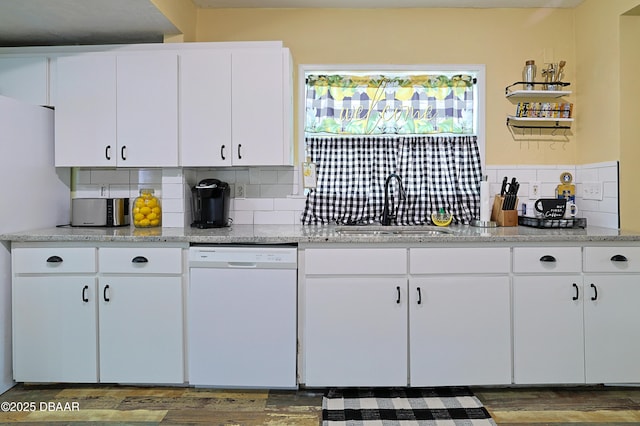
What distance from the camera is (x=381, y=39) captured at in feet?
10.5

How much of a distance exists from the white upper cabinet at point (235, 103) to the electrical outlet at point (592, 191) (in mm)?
2117

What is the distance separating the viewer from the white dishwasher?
7.93ft

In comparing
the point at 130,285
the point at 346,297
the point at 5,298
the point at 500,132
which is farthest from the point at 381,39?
the point at 5,298

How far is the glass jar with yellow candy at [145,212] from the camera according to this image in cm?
300

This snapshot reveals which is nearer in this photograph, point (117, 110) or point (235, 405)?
point (235, 405)

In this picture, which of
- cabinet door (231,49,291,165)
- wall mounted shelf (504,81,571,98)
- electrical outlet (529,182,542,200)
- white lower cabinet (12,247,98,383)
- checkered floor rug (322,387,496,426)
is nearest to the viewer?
checkered floor rug (322,387,496,426)

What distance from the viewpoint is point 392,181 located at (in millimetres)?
3211

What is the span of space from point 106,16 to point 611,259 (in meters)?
3.34

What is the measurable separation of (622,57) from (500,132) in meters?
0.84

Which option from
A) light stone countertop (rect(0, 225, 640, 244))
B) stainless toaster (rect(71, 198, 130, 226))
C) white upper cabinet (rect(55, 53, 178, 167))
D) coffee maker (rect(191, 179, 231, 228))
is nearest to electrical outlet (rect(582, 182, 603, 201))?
light stone countertop (rect(0, 225, 640, 244))

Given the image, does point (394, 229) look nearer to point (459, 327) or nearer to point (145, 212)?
point (459, 327)

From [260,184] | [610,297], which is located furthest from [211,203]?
[610,297]

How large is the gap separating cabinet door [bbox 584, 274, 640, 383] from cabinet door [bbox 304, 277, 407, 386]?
105 cm

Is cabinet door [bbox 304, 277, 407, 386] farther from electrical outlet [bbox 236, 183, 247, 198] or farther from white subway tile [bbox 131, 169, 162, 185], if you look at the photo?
white subway tile [bbox 131, 169, 162, 185]
